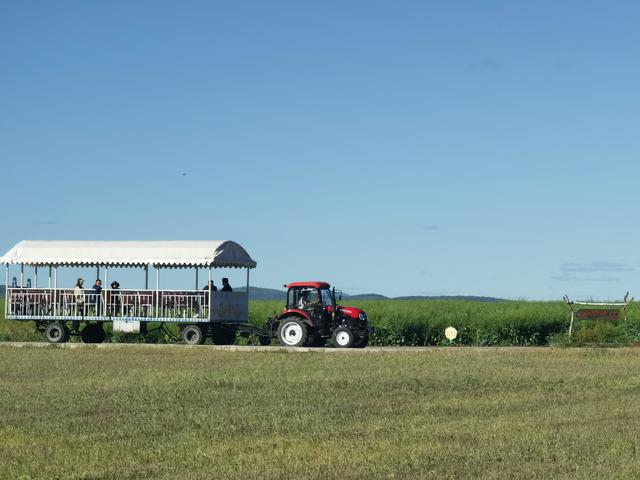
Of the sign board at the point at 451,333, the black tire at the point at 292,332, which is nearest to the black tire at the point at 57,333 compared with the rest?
the black tire at the point at 292,332

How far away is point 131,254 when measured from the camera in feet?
124

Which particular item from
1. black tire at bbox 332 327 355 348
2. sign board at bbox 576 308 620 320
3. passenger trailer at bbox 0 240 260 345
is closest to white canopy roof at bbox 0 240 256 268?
passenger trailer at bbox 0 240 260 345

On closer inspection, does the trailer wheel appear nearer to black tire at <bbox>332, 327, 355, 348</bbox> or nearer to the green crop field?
black tire at <bbox>332, 327, 355, 348</bbox>

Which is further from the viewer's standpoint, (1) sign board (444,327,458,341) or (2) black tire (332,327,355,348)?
(1) sign board (444,327,458,341)

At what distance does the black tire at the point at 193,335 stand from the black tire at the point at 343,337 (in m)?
4.44

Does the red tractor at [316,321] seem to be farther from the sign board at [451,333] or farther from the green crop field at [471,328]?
the green crop field at [471,328]

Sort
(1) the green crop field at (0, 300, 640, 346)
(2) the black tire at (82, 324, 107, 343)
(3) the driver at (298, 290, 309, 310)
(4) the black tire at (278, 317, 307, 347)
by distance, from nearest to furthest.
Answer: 1. (4) the black tire at (278, 317, 307, 347)
2. (3) the driver at (298, 290, 309, 310)
3. (2) the black tire at (82, 324, 107, 343)
4. (1) the green crop field at (0, 300, 640, 346)

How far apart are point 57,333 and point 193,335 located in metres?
4.71

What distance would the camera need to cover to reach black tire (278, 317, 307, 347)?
1374 inches

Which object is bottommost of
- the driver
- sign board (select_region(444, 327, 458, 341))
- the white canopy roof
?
sign board (select_region(444, 327, 458, 341))

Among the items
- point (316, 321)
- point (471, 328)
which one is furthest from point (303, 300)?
point (471, 328)

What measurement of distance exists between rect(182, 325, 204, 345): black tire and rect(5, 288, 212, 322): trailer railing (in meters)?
0.42

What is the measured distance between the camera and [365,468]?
1217cm

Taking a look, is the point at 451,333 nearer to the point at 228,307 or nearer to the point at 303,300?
the point at 303,300
